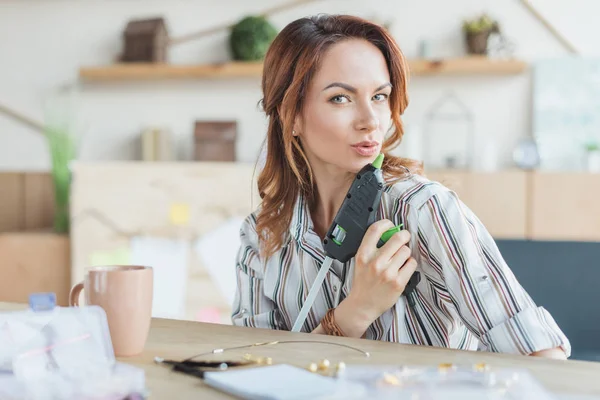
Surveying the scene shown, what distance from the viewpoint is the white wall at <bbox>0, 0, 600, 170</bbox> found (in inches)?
124

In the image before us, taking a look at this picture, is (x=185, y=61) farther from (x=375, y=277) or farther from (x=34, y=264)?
(x=375, y=277)

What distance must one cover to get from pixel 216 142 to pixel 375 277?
2296 millimetres

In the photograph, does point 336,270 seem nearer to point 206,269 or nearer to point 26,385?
point 26,385

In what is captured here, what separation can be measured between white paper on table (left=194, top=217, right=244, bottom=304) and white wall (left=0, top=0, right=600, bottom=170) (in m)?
0.55

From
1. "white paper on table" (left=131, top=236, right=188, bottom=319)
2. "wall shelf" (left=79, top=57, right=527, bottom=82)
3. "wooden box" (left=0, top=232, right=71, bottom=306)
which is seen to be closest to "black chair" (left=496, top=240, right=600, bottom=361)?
"wall shelf" (left=79, top=57, right=527, bottom=82)

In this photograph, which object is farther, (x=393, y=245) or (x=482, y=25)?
(x=482, y=25)

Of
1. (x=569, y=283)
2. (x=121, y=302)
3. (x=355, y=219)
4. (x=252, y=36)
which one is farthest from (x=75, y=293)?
(x=252, y=36)

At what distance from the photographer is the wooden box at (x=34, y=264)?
3094 millimetres

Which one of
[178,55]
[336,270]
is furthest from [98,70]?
[336,270]

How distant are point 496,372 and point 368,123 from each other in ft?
1.87

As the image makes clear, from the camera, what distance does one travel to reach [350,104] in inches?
46.8

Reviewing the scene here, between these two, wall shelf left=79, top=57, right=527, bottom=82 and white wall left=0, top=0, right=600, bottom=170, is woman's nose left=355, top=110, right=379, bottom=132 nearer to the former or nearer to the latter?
wall shelf left=79, top=57, right=527, bottom=82

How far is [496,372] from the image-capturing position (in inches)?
26.9

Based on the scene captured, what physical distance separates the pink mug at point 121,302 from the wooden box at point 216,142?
7.87 feet
